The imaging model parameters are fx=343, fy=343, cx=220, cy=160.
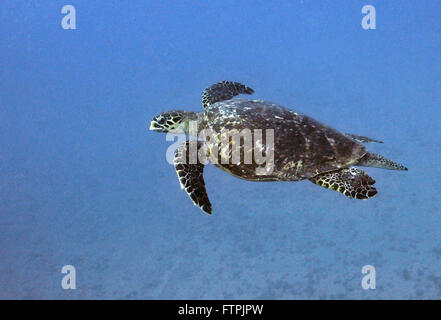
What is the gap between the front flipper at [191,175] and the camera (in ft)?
12.0

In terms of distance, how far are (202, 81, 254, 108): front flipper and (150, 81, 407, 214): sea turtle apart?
1001mm

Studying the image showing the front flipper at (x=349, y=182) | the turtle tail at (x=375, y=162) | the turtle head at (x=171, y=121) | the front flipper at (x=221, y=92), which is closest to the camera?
the front flipper at (x=349, y=182)

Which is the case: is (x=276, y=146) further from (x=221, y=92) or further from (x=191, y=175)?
(x=221, y=92)

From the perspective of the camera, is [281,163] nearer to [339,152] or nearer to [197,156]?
[339,152]

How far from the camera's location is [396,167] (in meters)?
3.96

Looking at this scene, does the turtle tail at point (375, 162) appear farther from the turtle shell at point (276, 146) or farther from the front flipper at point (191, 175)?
the front flipper at point (191, 175)

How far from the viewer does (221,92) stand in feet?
17.2

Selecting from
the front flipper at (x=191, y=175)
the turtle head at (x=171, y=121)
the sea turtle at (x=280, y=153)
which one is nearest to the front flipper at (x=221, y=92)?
the turtle head at (x=171, y=121)

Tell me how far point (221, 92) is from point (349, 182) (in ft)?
8.02

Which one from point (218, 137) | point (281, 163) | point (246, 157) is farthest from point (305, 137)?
point (218, 137)

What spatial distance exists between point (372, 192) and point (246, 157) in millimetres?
1358

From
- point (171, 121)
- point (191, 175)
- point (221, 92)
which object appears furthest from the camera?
point (221, 92)

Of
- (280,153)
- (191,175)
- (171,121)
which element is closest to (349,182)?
(280,153)

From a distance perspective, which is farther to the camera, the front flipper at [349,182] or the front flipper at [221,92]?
the front flipper at [221,92]
